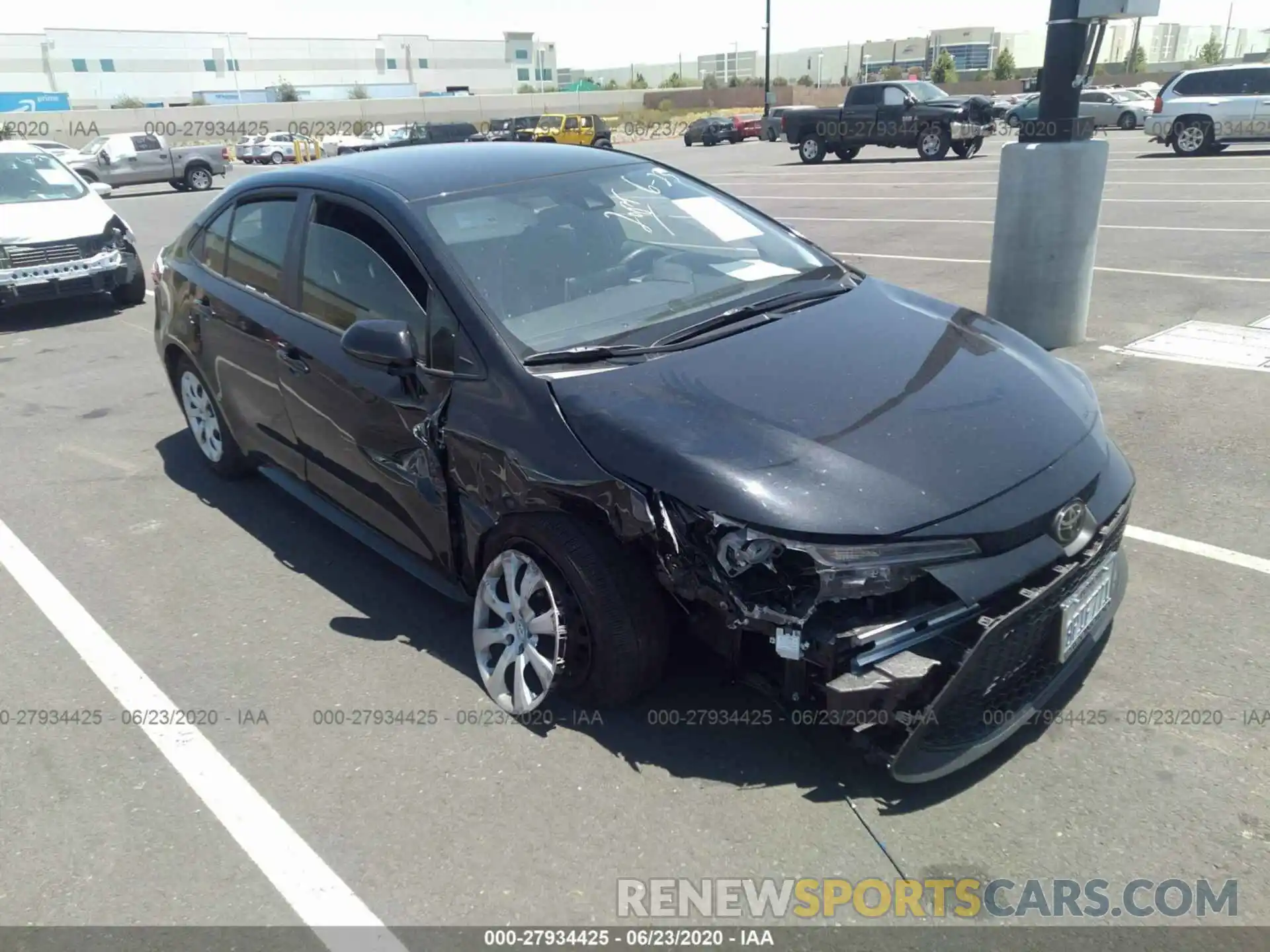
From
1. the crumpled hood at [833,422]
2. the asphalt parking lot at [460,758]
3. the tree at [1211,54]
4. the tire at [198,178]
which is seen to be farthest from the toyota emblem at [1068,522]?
the tree at [1211,54]

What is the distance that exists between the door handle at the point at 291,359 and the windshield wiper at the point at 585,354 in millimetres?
1302

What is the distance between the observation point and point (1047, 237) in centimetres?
681

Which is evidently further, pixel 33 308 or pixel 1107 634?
pixel 33 308

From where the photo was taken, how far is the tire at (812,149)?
25.9m

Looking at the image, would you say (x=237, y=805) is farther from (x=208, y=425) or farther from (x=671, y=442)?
(x=208, y=425)

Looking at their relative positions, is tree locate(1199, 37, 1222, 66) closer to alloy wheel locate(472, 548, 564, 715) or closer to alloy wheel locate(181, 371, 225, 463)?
alloy wheel locate(181, 371, 225, 463)

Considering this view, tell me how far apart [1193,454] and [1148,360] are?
171 cm

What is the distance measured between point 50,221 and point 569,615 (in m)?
8.92

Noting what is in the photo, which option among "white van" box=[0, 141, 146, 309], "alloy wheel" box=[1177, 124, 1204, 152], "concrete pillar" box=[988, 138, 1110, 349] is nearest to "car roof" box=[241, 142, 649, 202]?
"concrete pillar" box=[988, 138, 1110, 349]

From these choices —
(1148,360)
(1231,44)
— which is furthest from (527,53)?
(1148,360)

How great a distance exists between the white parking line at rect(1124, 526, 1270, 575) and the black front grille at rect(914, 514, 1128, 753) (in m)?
1.41

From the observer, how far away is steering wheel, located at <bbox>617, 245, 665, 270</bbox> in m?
3.87

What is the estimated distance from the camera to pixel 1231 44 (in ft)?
506

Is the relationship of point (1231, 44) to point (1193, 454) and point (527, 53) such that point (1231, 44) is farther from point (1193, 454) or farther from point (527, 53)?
point (1193, 454)
